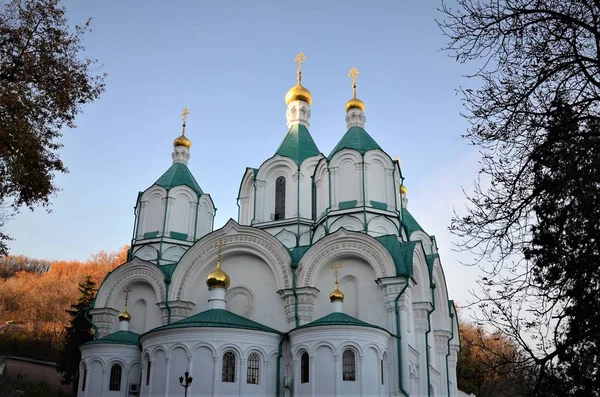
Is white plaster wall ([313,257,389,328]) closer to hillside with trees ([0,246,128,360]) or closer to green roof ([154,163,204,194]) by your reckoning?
green roof ([154,163,204,194])

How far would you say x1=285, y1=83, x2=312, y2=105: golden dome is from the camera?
25322 millimetres

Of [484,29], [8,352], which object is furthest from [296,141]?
[8,352]

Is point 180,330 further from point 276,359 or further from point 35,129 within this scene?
point 35,129

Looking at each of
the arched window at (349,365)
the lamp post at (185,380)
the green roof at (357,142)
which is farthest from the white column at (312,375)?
the green roof at (357,142)

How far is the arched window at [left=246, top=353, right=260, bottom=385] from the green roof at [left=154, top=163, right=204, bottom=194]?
9462 mm

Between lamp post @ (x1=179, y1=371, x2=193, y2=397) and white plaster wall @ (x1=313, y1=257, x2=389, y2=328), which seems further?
white plaster wall @ (x1=313, y1=257, x2=389, y2=328)

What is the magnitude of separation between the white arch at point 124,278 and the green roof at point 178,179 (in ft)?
12.0

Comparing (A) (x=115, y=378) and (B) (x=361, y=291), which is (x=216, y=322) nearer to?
(A) (x=115, y=378)

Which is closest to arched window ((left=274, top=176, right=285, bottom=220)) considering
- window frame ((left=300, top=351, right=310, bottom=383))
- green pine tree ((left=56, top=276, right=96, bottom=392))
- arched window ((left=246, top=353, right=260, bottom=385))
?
arched window ((left=246, top=353, right=260, bottom=385))

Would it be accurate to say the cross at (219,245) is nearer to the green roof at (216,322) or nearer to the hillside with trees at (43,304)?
the green roof at (216,322)

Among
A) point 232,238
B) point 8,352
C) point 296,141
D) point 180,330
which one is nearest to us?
point 180,330

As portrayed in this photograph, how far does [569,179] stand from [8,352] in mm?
37710

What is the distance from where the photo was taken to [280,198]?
73.3 ft

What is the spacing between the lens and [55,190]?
9922 millimetres
